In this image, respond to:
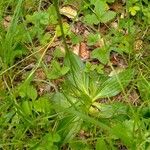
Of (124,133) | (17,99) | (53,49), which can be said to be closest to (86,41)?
(53,49)

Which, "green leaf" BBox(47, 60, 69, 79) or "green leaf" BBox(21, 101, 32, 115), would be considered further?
"green leaf" BBox(47, 60, 69, 79)

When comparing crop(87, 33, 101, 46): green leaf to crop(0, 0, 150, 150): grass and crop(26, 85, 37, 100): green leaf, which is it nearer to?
crop(0, 0, 150, 150): grass

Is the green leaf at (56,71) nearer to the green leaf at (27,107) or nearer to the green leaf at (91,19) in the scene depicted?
the green leaf at (27,107)

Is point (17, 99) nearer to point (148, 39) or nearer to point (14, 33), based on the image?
point (14, 33)

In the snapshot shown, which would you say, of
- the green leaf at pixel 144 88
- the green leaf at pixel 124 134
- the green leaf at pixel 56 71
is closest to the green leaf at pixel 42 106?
the green leaf at pixel 56 71

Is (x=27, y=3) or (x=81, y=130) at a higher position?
(x=27, y=3)

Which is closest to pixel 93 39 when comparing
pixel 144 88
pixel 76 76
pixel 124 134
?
pixel 76 76

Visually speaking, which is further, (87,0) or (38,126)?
(87,0)

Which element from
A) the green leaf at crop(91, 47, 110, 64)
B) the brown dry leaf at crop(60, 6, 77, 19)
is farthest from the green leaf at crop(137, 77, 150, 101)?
the brown dry leaf at crop(60, 6, 77, 19)
